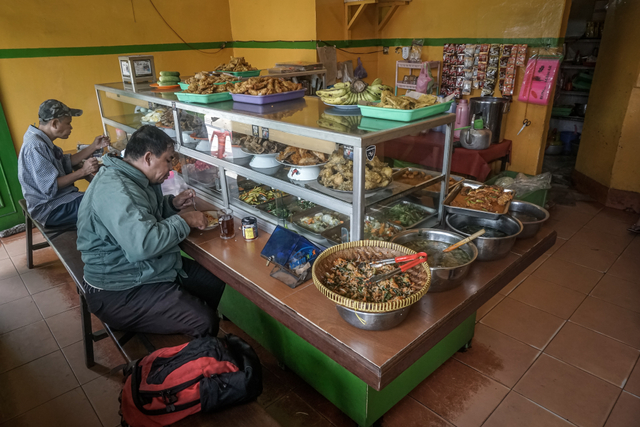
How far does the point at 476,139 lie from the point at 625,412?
287 centimetres

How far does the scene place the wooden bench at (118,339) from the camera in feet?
5.70

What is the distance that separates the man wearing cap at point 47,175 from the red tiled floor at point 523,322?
3.74 metres

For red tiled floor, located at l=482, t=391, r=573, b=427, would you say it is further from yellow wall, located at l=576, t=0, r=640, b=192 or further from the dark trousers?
yellow wall, located at l=576, t=0, r=640, b=192

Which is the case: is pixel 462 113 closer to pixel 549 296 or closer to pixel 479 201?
pixel 549 296

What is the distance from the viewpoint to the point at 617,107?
520 cm

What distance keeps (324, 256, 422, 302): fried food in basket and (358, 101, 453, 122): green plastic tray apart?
0.79 meters

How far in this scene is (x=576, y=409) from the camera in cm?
249

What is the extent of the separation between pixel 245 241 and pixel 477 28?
4.44 m

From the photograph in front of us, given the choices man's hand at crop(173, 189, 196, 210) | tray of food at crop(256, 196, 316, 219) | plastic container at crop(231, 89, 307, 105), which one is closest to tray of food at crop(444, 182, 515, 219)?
tray of food at crop(256, 196, 316, 219)

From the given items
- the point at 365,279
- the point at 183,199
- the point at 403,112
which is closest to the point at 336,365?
the point at 365,279

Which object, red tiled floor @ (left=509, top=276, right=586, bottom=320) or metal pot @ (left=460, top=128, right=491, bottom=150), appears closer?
red tiled floor @ (left=509, top=276, right=586, bottom=320)

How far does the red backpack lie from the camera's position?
1.78m

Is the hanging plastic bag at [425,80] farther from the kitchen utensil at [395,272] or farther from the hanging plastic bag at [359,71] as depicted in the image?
the kitchen utensil at [395,272]

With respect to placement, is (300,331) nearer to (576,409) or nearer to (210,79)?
(576,409)
